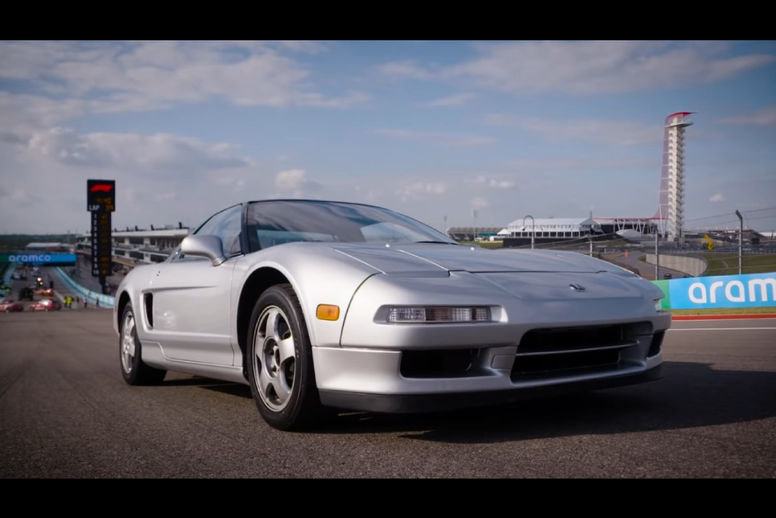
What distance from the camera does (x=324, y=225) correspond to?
4.25 metres

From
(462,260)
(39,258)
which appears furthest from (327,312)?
(39,258)

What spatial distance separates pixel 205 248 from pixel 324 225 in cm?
75

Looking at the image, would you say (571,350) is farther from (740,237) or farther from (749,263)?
(749,263)

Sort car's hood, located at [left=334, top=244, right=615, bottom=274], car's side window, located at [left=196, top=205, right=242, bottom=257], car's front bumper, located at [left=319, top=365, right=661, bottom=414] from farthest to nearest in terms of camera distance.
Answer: car's side window, located at [left=196, top=205, right=242, bottom=257]
car's hood, located at [left=334, top=244, right=615, bottom=274]
car's front bumper, located at [left=319, top=365, right=661, bottom=414]

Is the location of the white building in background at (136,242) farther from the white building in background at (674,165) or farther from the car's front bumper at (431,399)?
the white building in background at (674,165)

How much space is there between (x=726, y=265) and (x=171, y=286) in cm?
1321

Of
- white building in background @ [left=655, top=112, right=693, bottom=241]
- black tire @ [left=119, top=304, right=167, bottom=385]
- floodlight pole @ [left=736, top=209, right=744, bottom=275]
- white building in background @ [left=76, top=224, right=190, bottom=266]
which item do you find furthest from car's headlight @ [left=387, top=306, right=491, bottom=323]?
white building in background @ [left=655, top=112, right=693, bottom=241]

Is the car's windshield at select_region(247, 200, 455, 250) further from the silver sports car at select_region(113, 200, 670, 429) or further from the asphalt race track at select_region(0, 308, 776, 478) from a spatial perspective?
the asphalt race track at select_region(0, 308, 776, 478)

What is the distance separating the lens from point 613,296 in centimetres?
320

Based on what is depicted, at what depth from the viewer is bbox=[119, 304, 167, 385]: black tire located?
5.04 m

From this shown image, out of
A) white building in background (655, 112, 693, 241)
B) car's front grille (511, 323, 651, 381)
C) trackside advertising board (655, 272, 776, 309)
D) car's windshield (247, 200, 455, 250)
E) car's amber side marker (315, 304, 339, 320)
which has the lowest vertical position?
trackside advertising board (655, 272, 776, 309)

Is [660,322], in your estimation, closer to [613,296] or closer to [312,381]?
[613,296]

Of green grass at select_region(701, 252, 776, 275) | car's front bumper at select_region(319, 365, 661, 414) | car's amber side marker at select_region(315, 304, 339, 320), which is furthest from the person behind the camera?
green grass at select_region(701, 252, 776, 275)

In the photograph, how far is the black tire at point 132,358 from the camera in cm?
504
